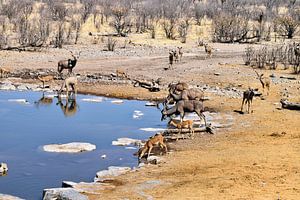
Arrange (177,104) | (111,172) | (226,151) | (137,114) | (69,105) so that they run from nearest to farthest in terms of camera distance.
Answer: (111,172) < (226,151) < (177,104) < (137,114) < (69,105)

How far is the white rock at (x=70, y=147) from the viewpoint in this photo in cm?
1817

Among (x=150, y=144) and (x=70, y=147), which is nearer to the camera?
(x=150, y=144)

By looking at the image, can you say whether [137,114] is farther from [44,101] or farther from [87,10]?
[87,10]

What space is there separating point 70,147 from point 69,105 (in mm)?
7775

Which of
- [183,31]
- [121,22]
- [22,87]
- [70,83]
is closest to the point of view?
[70,83]

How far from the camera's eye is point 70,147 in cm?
1834

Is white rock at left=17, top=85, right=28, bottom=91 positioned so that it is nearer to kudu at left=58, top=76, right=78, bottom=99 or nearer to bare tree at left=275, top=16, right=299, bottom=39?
kudu at left=58, top=76, right=78, bottom=99

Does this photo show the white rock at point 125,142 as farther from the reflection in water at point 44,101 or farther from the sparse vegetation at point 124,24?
the sparse vegetation at point 124,24

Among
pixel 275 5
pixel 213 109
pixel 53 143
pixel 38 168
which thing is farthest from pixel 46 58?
pixel 275 5

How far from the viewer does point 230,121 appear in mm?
22531

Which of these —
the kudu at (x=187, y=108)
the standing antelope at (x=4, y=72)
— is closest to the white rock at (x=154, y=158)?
the kudu at (x=187, y=108)

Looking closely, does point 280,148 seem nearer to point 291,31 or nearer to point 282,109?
point 282,109

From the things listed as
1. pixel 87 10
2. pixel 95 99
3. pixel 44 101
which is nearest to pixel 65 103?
pixel 44 101

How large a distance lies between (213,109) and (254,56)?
14.7m
